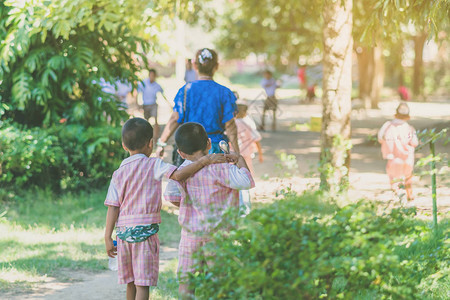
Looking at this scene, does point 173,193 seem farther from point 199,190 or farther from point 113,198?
point 113,198

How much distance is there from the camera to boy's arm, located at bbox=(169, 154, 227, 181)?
4.14 meters

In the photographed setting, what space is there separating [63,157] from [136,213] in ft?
17.3

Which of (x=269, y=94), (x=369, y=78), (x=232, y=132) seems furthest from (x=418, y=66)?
(x=232, y=132)

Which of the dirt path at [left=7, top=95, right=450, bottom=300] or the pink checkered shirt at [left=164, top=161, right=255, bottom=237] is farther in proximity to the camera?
the dirt path at [left=7, top=95, right=450, bottom=300]

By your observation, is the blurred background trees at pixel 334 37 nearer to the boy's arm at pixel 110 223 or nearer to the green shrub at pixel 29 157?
the boy's arm at pixel 110 223

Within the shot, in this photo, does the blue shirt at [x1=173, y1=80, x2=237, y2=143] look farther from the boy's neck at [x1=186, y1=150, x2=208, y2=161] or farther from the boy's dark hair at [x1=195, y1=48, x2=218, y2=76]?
the boy's neck at [x1=186, y1=150, x2=208, y2=161]

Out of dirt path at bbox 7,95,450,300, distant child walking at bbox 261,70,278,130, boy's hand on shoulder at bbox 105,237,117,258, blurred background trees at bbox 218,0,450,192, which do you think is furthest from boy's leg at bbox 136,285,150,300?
distant child walking at bbox 261,70,278,130

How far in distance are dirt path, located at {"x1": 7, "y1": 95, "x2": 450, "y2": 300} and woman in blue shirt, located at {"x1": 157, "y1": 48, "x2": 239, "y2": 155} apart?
619 millimetres

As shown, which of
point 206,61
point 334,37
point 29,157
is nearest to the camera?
point 206,61

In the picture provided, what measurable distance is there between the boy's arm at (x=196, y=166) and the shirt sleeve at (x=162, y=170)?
0.06m

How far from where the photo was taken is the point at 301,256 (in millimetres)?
3109

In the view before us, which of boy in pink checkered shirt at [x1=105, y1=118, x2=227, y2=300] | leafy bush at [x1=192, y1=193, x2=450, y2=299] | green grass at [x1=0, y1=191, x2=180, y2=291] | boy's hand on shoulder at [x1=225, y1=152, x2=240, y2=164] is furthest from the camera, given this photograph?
green grass at [x1=0, y1=191, x2=180, y2=291]

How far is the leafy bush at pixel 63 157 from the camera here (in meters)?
9.11

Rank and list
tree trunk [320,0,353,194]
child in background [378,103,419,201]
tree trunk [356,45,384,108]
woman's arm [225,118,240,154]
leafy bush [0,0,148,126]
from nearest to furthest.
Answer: woman's arm [225,118,240,154]
tree trunk [320,0,353,194]
child in background [378,103,419,201]
leafy bush [0,0,148,126]
tree trunk [356,45,384,108]
